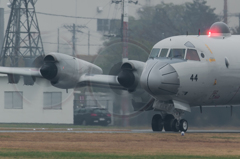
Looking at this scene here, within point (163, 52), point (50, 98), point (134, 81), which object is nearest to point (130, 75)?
point (134, 81)

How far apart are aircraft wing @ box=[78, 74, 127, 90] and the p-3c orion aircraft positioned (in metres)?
→ 0.05

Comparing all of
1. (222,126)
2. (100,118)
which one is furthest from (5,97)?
(222,126)

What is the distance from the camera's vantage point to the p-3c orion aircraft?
83.6 feet

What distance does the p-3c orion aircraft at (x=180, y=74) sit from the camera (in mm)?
25484

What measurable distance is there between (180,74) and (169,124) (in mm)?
3240

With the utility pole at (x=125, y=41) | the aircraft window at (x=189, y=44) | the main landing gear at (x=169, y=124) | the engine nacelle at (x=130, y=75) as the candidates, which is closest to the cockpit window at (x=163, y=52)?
the aircraft window at (x=189, y=44)

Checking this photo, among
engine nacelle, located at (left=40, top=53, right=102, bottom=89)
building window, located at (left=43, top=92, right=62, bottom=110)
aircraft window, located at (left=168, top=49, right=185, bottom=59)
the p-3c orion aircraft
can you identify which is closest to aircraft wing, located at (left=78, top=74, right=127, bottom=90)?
the p-3c orion aircraft

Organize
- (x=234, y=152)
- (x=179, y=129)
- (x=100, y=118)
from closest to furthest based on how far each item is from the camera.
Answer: (x=234, y=152) < (x=179, y=129) < (x=100, y=118)

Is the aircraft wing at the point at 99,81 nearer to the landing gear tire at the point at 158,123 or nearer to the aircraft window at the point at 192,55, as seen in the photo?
the landing gear tire at the point at 158,123

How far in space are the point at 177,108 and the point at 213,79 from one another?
216 centimetres

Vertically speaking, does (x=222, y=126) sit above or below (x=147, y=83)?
below

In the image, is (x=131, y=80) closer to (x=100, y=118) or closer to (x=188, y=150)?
(x=188, y=150)

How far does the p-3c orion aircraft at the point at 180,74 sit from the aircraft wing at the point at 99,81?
0.18ft

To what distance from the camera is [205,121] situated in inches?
1460
